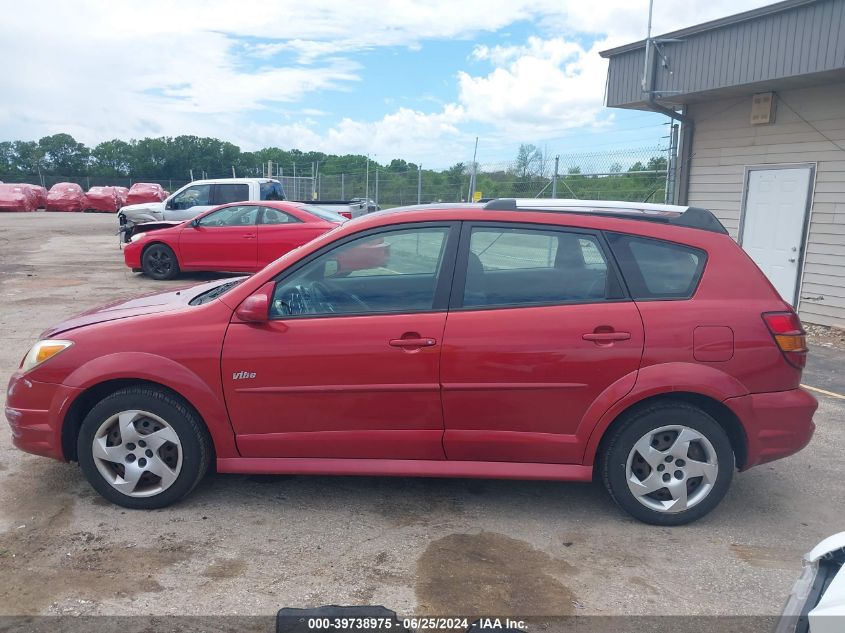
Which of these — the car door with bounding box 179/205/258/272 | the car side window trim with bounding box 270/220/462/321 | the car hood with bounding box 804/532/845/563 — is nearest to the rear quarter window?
the car side window trim with bounding box 270/220/462/321

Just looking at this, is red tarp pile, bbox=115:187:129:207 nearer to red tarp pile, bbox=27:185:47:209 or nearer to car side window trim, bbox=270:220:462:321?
red tarp pile, bbox=27:185:47:209

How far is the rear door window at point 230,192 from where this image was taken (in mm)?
15711

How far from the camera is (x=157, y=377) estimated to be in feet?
12.4

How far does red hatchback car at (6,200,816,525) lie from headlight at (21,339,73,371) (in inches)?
0.5

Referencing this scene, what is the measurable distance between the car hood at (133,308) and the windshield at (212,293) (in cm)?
5

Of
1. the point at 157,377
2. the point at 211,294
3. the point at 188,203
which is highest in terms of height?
the point at 188,203

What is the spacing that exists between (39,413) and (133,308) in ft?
2.52

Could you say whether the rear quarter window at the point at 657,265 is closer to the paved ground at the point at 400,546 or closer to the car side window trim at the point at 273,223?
the paved ground at the point at 400,546

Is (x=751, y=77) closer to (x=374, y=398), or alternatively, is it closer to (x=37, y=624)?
(x=374, y=398)

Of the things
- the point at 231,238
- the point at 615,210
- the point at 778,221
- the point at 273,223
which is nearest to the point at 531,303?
the point at 615,210

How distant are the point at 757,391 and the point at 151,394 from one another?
10.6ft

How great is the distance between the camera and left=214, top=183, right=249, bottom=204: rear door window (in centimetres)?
1571

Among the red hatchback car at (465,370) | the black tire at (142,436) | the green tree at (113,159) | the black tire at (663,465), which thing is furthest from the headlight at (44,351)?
the green tree at (113,159)

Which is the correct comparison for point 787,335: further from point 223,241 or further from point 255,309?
point 223,241
